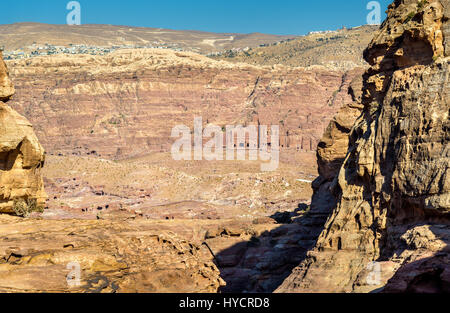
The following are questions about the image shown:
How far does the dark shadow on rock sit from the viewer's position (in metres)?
24.2

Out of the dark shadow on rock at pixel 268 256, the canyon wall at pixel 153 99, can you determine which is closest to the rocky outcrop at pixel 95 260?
the dark shadow on rock at pixel 268 256

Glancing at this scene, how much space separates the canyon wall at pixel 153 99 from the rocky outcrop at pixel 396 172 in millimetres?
65517

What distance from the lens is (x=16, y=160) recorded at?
1645cm

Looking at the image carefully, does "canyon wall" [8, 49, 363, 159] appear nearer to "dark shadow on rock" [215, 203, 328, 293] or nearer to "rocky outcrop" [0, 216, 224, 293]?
"dark shadow on rock" [215, 203, 328, 293]

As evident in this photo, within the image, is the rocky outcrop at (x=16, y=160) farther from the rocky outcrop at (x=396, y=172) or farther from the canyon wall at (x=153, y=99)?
the canyon wall at (x=153, y=99)

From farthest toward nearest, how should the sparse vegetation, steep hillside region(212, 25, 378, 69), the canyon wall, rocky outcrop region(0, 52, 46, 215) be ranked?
1. steep hillside region(212, 25, 378, 69)
2. the canyon wall
3. the sparse vegetation
4. rocky outcrop region(0, 52, 46, 215)

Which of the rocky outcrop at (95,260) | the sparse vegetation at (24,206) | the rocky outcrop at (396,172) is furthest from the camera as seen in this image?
the sparse vegetation at (24,206)

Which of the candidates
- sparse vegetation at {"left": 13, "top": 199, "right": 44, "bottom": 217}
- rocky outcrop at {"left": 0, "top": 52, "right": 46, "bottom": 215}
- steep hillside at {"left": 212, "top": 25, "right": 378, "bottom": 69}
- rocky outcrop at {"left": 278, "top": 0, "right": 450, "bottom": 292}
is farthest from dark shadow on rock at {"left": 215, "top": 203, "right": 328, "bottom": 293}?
steep hillside at {"left": 212, "top": 25, "right": 378, "bottom": 69}

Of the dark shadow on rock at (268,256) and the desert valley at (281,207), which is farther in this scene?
the dark shadow on rock at (268,256)

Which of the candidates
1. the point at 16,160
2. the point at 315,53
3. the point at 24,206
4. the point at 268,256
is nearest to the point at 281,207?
the point at 268,256

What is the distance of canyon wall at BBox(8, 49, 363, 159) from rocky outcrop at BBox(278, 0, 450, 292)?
215 ft

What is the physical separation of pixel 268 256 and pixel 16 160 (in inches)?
526

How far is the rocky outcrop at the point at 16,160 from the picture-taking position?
16.0 meters
